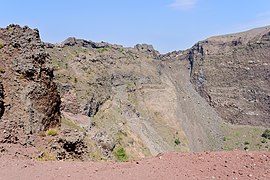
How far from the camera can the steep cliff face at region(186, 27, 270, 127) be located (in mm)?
90000

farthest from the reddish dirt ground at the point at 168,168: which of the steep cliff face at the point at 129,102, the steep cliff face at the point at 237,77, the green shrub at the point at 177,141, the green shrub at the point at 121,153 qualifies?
the steep cliff face at the point at 237,77

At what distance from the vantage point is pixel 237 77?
9325cm

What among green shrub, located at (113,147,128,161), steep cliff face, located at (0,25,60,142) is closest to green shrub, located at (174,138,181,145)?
green shrub, located at (113,147,128,161)

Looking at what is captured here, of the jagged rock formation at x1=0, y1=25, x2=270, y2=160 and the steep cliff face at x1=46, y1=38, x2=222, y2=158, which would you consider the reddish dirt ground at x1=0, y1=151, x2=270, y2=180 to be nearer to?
the jagged rock formation at x1=0, y1=25, x2=270, y2=160

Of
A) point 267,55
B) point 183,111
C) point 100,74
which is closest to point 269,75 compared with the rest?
point 267,55

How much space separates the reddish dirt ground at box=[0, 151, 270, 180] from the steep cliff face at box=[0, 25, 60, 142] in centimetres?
383

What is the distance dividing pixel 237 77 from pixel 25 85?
80.3m

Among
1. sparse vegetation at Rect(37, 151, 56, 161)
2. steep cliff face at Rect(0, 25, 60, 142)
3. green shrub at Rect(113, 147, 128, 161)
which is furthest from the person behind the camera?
green shrub at Rect(113, 147, 128, 161)

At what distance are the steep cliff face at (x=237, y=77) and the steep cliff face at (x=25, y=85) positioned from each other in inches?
2949

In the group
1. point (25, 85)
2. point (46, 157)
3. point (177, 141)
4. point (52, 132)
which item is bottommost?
point (177, 141)

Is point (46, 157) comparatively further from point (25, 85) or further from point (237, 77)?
point (237, 77)

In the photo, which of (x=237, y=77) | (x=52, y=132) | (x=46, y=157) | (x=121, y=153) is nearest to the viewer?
(x=46, y=157)

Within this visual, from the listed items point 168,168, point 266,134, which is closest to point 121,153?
point 168,168

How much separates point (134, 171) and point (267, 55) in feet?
281
